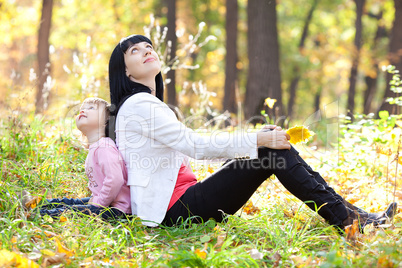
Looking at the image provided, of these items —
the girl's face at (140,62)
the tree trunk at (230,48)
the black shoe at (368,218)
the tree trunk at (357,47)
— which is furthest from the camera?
the tree trunk at (357,47)

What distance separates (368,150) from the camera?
4223mm

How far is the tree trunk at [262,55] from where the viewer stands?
8.19 metres

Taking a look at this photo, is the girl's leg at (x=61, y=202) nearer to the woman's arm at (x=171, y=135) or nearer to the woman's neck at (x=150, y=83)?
the woman's arm at (x=171, y=135)

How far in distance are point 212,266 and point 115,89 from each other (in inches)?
55.5

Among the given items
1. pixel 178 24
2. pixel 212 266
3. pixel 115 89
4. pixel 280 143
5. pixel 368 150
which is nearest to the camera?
pixel 212 266

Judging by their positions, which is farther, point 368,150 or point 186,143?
point 368,150

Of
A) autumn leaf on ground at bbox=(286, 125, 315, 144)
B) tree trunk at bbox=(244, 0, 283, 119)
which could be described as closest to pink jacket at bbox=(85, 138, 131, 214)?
autumn leaf on ground at bbox=(286, 125, 315, 144)

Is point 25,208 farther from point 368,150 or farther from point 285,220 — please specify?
point 368,150

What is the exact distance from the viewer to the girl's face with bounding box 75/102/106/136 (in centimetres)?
300

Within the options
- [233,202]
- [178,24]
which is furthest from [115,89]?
[178,24]

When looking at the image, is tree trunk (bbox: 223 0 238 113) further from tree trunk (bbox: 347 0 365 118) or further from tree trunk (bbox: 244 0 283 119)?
tree trunk (bbox: 347 0 365 118)

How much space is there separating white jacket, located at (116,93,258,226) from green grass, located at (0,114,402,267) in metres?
0.19

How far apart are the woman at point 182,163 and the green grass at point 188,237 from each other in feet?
0.40

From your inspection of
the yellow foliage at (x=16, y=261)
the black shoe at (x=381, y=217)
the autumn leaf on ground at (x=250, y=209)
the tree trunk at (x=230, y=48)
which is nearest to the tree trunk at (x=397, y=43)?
the tree trunk at (x=230, y=48)
